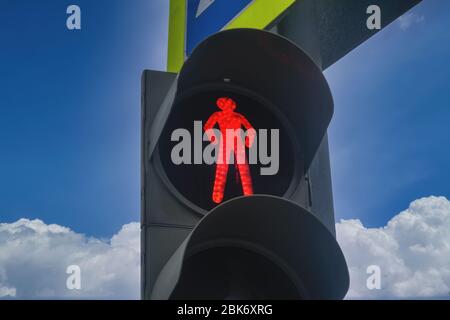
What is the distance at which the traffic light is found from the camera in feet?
5.24

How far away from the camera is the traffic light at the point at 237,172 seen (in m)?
1.60

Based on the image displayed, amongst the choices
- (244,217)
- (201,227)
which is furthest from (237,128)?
(201,227)

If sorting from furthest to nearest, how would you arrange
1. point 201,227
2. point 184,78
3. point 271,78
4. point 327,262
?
point 271,78 < point 184,78 < point 327,262 < point 201,227

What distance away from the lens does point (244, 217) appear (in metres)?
1.58

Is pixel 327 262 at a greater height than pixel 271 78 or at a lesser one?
lesser

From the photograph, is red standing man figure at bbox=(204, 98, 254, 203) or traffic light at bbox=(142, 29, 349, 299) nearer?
traffic light at bbox=(142, 29, 349, 299)

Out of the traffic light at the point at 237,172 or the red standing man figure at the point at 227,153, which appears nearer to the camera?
the traffic light at the point at 237,172

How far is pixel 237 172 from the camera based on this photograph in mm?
1760

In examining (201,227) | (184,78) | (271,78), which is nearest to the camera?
(201,227)
